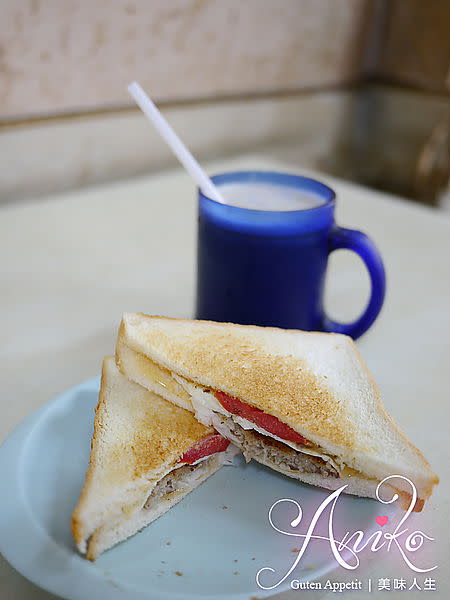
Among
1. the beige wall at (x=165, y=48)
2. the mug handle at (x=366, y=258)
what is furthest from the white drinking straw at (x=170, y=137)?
the beige wall at (x=165, y=48)

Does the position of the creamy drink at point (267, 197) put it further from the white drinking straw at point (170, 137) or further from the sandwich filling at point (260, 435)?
the sandwich filling at point (260, 435)

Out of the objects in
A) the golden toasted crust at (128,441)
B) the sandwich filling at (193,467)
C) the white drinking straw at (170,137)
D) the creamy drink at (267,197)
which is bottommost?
the sandwich filling at (193,467)

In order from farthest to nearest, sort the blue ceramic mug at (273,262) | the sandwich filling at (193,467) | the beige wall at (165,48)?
the beige wall at (165,48)
the blue ceramic mug at (273,262)
the sandwich filling at (193,467)

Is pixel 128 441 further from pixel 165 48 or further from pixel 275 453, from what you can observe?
Result: pixel 165 48

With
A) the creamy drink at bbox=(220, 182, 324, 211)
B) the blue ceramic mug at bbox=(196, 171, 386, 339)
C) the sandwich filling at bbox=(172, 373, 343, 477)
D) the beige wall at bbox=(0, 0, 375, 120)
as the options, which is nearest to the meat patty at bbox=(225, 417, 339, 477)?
the sandwich filling at bbox=(172, 373, 343, 477)

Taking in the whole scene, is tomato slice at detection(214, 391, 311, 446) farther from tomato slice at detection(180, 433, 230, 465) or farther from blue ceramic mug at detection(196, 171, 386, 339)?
blue ceramic mug at detection(196, 171, 386, 339)
